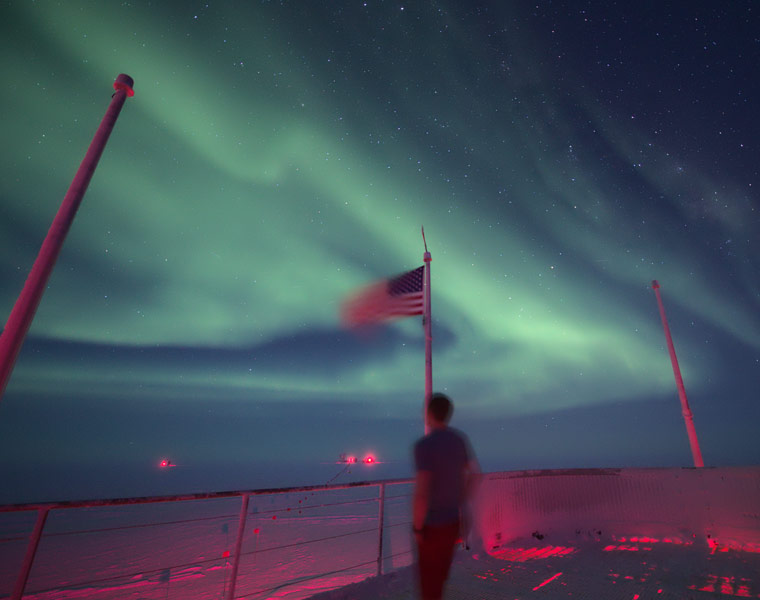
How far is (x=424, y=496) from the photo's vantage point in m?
3.03

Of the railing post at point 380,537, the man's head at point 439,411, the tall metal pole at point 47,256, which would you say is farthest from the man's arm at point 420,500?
the tall metal pole at point 47,256

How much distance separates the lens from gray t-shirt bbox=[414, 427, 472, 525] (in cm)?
310

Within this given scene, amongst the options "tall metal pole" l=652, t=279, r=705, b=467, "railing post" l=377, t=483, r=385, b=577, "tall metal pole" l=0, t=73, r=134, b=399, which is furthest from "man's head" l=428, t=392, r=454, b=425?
"tall metal pole" l=652, t=279, r=705, b=467

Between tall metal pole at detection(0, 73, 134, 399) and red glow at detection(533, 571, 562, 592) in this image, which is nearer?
tall metal pole at detection(0, 73, 134, 399)

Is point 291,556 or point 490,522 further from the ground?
point 490,522

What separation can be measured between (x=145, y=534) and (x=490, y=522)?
2659 inches

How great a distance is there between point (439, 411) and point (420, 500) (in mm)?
766

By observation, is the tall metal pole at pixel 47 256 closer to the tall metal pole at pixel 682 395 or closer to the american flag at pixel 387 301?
the american flag at pixel 387 301

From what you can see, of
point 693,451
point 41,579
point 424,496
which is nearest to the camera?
point 424,496

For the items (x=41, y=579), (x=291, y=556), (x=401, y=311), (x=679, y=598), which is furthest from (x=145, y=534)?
(x=679, y=598)

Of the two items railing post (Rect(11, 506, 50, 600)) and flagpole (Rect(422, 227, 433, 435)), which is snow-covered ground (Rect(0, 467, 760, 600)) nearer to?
railing post (Rect(11, 506, 50, 600))

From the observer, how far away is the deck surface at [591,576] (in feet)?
15.3

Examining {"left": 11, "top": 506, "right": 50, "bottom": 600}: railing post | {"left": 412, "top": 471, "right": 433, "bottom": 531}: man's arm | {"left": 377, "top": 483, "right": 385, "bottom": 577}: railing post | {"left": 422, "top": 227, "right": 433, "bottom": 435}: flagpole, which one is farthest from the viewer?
{"left": 422, "top": 227, "right": 433, "bottom": 435}: flagpole

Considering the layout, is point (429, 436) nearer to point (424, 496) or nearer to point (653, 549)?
point (424, 496)
